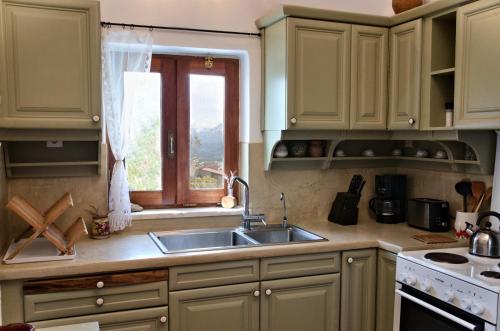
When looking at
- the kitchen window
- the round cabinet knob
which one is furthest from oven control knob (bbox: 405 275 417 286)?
the round cabinet knob

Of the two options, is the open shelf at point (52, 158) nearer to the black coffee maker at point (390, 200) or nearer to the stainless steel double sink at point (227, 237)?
the stainless steel double sink at point (227, 237)

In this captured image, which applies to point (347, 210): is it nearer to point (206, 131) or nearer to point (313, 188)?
point (313, 188)

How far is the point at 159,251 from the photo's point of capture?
232 cm

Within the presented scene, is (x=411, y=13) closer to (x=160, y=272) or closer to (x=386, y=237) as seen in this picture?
(x=386, y=237)

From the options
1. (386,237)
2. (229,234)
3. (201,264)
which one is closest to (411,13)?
(386,237)

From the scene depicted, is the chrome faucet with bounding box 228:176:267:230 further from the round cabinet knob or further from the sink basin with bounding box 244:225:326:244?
the round cabinet knob

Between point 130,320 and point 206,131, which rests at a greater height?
point 206,131

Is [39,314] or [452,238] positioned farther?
[452,238]

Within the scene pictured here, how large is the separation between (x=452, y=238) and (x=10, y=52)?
2.48m

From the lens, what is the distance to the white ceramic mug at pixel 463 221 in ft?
8.64

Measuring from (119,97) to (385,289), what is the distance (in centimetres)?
181

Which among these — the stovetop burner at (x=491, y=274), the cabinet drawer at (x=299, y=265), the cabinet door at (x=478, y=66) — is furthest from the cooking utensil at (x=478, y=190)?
the cabinet drawer at (x=299, y=265)

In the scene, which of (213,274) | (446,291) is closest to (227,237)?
(213,274)

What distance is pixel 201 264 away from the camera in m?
2.30
